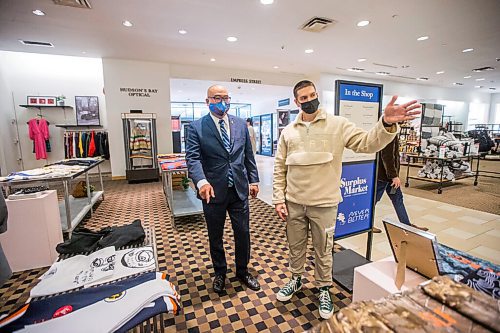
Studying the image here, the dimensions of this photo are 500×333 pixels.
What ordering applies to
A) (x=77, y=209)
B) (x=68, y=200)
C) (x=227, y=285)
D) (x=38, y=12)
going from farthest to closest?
(x=38, y=12) → (x=77, y=209) → (x=68, y=200) → (x=227, y=285)

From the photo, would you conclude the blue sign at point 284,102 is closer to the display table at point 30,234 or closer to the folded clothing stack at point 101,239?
the display table at point 30,234

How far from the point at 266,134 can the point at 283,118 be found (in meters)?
2.23

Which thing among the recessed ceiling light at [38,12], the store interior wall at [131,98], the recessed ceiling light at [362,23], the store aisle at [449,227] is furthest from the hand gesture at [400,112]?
the store interior wall at [131,98]

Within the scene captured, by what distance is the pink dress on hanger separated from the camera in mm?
6819

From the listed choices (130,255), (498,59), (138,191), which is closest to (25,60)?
(138,191)

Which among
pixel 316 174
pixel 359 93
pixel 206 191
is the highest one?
pixel 359 93

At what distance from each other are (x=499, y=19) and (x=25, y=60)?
11280 millimetres

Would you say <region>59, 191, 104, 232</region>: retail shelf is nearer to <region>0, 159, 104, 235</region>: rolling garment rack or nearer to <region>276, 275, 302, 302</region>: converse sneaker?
<region>0, 159, 104, 235</region>: rolling garment rack

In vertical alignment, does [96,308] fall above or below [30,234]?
above

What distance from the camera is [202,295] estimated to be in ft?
6.81

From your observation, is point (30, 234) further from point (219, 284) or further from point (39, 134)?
point (39, 134)

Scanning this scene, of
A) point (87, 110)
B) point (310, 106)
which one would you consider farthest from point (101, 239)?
point (87, 110)

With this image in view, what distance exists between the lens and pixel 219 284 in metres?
2.09

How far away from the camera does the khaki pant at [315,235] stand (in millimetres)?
1752
